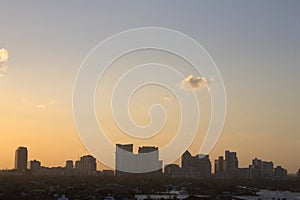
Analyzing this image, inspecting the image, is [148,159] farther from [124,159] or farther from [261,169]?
[261,169]

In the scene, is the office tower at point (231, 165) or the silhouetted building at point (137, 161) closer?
the silhouetted building at point (137, 161)

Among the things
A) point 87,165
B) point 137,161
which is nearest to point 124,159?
point 137,161

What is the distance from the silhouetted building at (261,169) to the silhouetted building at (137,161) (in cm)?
1579

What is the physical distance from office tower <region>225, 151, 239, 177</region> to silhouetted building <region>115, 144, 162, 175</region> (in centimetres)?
1142

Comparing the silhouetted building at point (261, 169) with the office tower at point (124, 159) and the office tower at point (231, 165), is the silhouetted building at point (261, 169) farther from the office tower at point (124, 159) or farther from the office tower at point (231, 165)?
the office tower at point (124, 159)

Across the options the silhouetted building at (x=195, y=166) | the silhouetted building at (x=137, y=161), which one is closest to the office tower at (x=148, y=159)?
the silhouetted building at (x=137, y=161)

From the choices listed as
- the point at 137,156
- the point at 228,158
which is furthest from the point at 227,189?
the point at 228,158

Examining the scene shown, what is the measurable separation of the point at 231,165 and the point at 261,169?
15.9 feet

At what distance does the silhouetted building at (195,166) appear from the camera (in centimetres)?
6300

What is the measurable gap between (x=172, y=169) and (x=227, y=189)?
69.9ft

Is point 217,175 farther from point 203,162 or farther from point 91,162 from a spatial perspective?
point 91,162

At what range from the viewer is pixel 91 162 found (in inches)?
2486

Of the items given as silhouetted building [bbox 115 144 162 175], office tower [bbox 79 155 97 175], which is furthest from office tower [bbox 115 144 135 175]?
office tower [bbox 79 155 97 175]

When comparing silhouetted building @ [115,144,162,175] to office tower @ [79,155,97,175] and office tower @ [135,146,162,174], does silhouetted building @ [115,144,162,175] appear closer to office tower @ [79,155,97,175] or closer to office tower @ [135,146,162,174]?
office tower @ [135,146,162,174]
